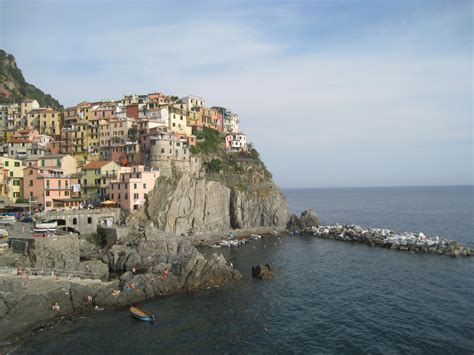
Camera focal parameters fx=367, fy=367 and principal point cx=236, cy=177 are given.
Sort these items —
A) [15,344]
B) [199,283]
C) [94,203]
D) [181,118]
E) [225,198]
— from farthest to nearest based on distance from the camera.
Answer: [181,118] < [225,198] < [94,203] < [199,283] < [15,344]

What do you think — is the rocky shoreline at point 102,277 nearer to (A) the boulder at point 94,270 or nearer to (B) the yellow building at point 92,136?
(A) the boulder at point 94,270

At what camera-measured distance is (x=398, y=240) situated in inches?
2702

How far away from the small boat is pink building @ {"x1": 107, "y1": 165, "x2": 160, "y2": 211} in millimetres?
33569

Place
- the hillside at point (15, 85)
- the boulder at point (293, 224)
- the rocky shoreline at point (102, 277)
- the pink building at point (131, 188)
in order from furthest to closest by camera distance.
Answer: the hillside at point (15, 85) → the boulder at point (293, 224) → the pink building at point (131, 188) → the rocky shoreline at point (102, 277)

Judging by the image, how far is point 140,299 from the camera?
40.5m

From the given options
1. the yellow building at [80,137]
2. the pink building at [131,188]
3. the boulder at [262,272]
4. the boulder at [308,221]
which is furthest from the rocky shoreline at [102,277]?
the boulder at [308,221]

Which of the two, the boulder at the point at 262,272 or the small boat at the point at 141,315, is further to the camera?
the boulder at the point at 262,272

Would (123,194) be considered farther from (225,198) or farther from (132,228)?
(225,198)

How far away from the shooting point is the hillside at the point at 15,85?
114 m

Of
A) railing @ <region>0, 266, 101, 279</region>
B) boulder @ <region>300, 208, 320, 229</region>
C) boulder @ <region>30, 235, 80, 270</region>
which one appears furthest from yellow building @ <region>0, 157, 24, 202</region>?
boulder @ <region>300, 208, 320, 229</region>

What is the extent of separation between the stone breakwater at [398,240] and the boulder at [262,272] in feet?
95.9

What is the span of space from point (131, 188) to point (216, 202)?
18.2 metres

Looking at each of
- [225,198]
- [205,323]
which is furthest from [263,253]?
[205,323]

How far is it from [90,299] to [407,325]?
104ft
